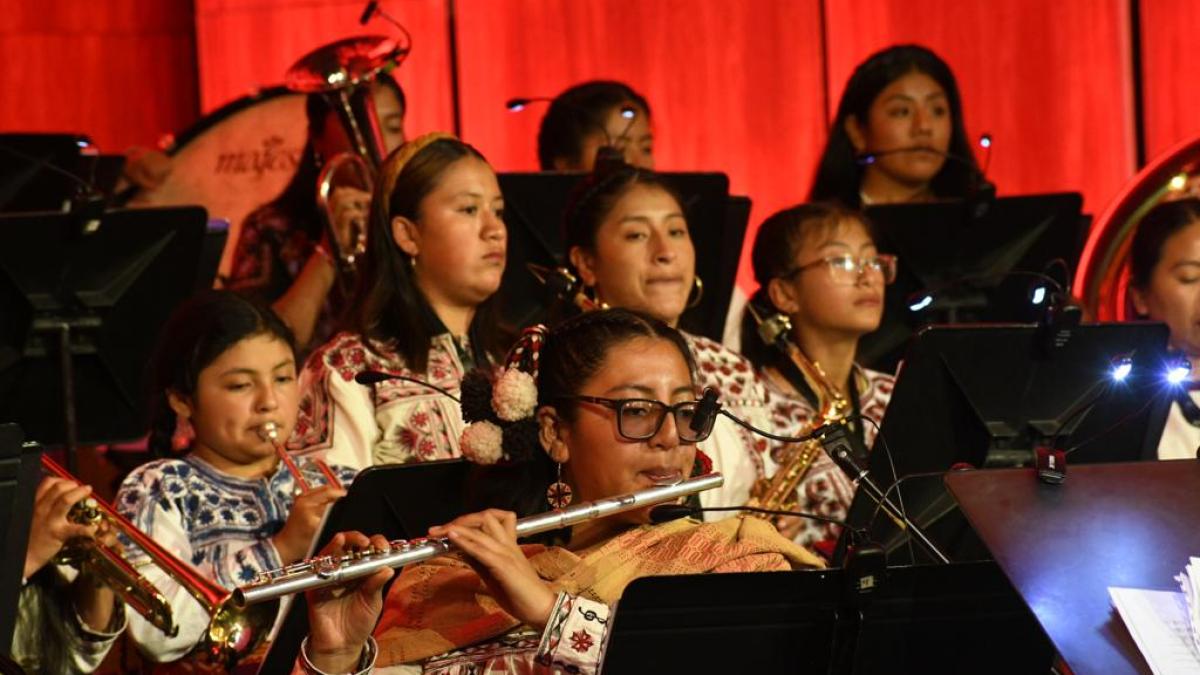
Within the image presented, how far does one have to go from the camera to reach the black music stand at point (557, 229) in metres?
4.45

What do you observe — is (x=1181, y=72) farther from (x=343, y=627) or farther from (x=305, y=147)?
(x=343, y=627)

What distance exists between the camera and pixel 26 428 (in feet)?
13.4

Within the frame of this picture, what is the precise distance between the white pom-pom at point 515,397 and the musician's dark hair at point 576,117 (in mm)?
2069

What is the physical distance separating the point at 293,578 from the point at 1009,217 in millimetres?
2677

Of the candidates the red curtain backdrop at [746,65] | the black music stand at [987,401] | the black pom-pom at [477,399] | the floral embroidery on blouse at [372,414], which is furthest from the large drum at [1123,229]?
the red curtain backdrop at [746,65]

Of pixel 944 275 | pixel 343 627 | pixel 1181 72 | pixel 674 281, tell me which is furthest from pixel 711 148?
pixel 343 627

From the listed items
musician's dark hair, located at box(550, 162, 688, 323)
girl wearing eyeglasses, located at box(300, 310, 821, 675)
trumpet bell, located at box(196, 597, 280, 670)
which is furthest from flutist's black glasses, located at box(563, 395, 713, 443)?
musician's dark hair, located at box(550, 162, 688, 323)

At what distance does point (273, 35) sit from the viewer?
22.2 ft

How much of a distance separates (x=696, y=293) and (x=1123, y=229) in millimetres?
1109

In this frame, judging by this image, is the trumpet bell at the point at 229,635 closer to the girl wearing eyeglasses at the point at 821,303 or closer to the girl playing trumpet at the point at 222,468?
the girl playing trumpet at the point at 222,468

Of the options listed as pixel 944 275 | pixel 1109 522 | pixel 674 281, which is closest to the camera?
pixel 1109 522

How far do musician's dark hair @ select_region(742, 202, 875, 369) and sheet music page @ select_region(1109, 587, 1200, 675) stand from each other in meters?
2.12

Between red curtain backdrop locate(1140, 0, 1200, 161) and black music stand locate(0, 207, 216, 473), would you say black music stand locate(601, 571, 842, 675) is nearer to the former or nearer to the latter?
black music stand locate(0, 207, 216, 473)

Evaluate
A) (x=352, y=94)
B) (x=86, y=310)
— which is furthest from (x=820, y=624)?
(x=352, y=94)
